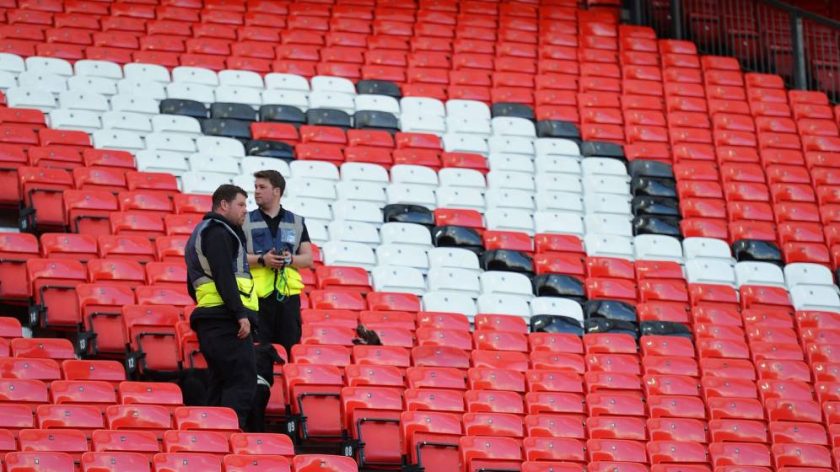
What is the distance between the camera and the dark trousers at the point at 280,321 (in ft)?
33.8

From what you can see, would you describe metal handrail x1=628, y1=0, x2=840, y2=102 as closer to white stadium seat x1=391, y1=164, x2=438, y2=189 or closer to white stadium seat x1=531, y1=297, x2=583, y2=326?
white stadium seat x1=391, y1=164, x2=438, y2=189

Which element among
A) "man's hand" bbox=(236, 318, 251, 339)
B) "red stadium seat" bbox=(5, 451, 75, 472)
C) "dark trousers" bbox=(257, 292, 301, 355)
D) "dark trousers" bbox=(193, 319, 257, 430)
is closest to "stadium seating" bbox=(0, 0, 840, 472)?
"red stadium seat" bbox=(5, 451, 75, 472)

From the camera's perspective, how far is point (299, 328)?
10.5 metres

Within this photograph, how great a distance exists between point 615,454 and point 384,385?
1645 mm

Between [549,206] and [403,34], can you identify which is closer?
[549,206]

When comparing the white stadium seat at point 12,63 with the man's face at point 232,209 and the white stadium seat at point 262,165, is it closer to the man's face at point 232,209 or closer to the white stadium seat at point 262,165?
the white stadium seat at point 262,165

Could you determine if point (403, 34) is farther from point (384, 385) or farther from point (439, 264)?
point (384, 385)

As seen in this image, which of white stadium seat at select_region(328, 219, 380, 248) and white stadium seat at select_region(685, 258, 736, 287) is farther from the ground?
white stadium seat at select_region(328, 219, 380, 248)

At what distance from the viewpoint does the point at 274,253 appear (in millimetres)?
10023

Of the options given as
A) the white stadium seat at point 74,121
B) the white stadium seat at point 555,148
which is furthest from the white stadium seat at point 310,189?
the white stadium seat at point 555,148

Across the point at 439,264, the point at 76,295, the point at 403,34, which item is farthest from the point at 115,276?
the point at 403,34

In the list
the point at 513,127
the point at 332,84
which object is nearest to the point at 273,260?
the point at 332,84

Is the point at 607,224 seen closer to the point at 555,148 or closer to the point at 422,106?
the point at 555,148

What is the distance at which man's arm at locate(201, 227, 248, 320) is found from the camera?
9.32 metres
